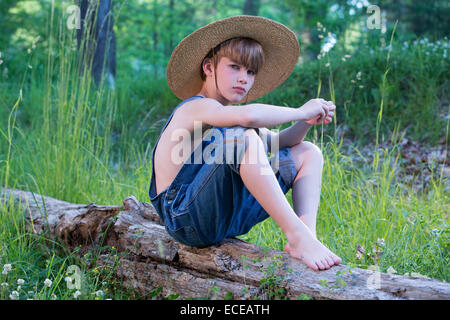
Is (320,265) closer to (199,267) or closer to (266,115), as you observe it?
(199,267)

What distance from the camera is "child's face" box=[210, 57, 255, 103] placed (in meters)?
2.01

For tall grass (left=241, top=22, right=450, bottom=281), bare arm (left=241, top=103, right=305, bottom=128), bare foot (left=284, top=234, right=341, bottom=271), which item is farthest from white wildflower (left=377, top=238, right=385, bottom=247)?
bare arm (left=241, top=103, right=305, bottom=128)

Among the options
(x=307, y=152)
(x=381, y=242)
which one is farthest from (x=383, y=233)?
(x=307, y=152)

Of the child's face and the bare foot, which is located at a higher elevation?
the child's face

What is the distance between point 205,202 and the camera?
176 cm

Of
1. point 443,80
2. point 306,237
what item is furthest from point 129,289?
point 443,80

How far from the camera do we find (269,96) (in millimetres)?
5000

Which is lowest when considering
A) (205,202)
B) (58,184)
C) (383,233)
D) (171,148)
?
(383,233)

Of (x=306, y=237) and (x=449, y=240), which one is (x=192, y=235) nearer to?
(x=306, y=237)

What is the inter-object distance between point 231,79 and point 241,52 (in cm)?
13

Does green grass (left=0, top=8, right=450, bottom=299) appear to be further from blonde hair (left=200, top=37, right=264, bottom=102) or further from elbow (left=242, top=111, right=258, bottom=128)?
elbow (left=242, top=111, right=258, bottom=128)

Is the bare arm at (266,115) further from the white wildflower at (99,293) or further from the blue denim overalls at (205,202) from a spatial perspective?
the white wildflower at (99,293)

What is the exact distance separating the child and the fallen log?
0.07 m
